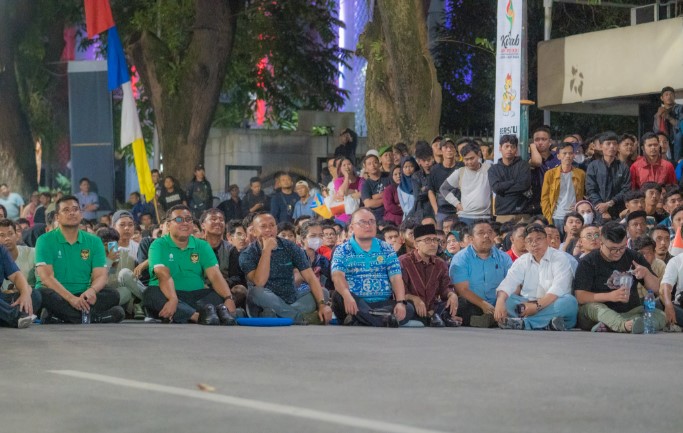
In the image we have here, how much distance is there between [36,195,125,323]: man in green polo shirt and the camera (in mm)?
14562

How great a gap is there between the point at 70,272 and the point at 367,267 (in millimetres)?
3069

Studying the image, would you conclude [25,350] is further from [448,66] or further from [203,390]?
[448,66]

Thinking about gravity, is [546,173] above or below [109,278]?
above

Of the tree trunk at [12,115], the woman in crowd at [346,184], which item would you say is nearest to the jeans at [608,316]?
the woman in crowd at [346,184]

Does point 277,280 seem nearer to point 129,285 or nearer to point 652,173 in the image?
point 129,285

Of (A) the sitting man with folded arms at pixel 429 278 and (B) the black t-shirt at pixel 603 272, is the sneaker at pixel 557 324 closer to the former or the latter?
(B) the black t-shirt at pixel 603 272

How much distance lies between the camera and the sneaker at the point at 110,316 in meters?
14.9

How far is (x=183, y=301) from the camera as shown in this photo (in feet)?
49.3

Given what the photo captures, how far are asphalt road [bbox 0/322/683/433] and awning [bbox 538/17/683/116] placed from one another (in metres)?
10.2

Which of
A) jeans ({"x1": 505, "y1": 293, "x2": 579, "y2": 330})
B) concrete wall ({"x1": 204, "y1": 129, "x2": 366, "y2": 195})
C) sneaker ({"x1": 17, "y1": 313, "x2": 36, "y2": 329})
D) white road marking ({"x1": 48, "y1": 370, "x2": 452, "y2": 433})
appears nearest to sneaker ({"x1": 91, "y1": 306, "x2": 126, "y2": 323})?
sneaker ({"x1": 17, "y1": 313, "x2": 36, "y2": 329})

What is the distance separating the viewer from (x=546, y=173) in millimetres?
17281

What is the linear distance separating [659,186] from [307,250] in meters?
4.27

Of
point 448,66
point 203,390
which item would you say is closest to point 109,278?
point 203,390

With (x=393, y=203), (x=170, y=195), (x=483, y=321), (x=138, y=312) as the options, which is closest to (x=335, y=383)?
(x=483, y=321)
